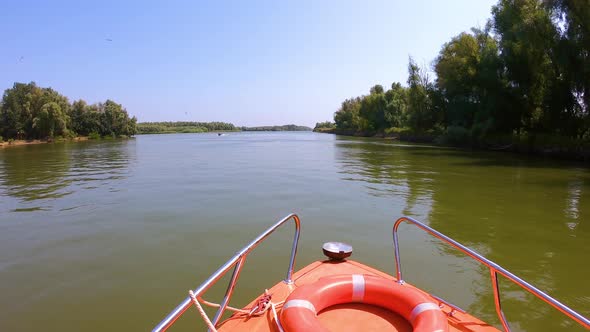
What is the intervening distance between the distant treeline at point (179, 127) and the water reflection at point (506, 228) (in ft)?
443

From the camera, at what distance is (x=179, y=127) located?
162 meters

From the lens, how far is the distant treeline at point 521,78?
20.9m

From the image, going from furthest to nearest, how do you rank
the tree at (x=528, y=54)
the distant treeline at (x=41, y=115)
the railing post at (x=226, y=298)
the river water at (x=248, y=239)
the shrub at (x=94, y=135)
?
the shrub at (x=94, y=135)
the distant treeline at (x=41, y=115)
the tree at (x=528, y=54)
the river water at (x=248, y=239)
the railing post at (x=226, y=298)

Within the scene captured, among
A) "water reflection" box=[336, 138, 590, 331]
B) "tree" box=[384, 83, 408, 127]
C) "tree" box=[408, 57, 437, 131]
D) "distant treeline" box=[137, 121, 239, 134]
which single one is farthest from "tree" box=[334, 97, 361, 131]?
"distant treeline" box=[137, 121, 239, 134]

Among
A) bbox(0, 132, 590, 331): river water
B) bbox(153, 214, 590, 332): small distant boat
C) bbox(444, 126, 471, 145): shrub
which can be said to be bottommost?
A: bbox(0, 132, 590, 331): river water

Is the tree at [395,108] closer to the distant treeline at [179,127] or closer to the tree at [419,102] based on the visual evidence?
the tree at [419,102]

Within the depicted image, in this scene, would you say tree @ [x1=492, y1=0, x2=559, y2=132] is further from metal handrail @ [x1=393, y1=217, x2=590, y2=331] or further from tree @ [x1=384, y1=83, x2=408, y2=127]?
tree @ [x1=384, y1=83, x2=408, y2=127]

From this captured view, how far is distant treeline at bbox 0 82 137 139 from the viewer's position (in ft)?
184

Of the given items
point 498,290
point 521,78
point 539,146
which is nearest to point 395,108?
point 521,78

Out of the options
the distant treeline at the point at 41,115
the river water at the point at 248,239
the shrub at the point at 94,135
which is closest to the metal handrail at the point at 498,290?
the river water at the point at 248,239

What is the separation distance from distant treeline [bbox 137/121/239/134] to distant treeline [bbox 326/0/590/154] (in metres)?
122

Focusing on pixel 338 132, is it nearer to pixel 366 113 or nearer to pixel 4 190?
pixel 366 113

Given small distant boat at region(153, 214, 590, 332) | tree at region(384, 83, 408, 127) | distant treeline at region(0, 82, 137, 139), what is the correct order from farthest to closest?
1. tree at region(384, 83, 408, 127)
2. distant treeline at region(0, 82, 137, 139)
3. small distant boat at region(153, 214, 590, 332)

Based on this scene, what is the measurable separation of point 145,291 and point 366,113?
247 feet
